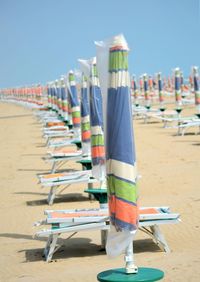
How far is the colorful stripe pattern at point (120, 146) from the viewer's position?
522 centimetres

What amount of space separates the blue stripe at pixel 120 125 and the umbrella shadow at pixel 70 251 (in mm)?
2069

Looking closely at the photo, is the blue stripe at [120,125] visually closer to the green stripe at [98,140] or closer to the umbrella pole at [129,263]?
the umbrella pole at [129,263]

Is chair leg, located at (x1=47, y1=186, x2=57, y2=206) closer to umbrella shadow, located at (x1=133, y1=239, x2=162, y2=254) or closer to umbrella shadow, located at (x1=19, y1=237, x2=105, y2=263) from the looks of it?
umbrella shadow, located at (x1=19, y1=237, x2=105, y2=263)

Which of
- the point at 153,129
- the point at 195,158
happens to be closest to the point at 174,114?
the point at 153,129

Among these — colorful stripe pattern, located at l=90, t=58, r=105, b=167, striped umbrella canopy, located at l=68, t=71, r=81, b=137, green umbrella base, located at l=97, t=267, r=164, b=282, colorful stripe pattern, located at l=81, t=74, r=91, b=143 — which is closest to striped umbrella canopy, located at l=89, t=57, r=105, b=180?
colorful stripe pattern, located at l=90, t=58, r=105, b=167

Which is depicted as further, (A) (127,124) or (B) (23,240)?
(B) (23,240)

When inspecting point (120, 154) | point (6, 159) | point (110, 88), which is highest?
point (110, 88)

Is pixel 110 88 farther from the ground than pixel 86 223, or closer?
farther from the ground

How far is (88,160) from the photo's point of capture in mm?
10562

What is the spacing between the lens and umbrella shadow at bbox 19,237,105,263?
283 inches

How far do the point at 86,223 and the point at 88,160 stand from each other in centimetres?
363

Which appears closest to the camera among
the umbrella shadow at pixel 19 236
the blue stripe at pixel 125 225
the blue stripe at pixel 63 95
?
the blue stripe at pixel 125 225

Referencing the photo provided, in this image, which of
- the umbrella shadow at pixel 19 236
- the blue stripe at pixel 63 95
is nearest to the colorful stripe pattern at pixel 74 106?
the umbrella shadow at pixel 19 236

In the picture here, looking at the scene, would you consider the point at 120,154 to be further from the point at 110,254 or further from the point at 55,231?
the point at 55,231
